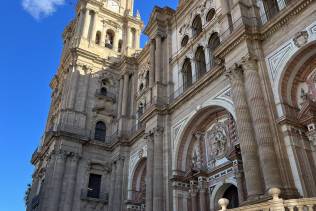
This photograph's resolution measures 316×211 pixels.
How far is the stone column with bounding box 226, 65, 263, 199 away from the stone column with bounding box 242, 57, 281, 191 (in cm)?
29

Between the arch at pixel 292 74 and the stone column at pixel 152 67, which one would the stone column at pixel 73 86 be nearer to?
the stone column at pixel 152 67

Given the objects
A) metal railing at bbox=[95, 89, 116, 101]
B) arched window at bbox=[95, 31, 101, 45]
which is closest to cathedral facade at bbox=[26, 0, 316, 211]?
arched window at bbox=[95, 31, 101, 45]

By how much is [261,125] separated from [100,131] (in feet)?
58.5

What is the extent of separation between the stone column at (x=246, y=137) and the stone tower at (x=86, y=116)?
1268 centimetres

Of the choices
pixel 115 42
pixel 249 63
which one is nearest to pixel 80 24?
pixel 115 42

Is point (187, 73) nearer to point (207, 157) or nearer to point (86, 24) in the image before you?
point (207, 157)

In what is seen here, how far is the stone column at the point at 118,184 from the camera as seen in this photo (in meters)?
23.3

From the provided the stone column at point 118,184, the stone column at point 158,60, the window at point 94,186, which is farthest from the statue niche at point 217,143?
the window at point 94,186

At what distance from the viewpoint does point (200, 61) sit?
843 inches

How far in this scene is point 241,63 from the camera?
1490 cm

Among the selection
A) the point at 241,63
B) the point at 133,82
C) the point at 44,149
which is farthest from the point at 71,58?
the point at 241,63

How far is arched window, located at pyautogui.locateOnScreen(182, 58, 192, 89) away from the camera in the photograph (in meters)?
21.8

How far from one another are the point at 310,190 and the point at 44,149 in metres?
21.8

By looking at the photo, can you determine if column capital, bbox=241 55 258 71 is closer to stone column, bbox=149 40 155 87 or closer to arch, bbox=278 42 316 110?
arch, bbox=278 42 316 110
